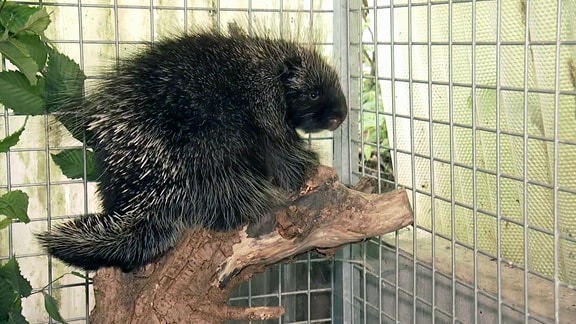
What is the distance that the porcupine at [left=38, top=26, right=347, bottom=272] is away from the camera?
1687 mm

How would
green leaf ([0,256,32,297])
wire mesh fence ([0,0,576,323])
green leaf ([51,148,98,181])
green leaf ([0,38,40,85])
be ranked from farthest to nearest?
green leaf ([51,148,98,181]), green leaf ([0,256,32,297]), green leaf ([0,38,40,85]), wire mesh fence ([0,0,576,323])

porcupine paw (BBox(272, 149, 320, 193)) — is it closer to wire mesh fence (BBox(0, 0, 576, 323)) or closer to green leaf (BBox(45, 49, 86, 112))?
wire mesh fence (BBox(0, 0, 576, 323))

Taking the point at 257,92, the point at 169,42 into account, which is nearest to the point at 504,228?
the point at 257,92

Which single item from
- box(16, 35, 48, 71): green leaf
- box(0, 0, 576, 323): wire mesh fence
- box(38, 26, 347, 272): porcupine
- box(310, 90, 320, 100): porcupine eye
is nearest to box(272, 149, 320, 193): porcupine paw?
box(38, 26, 347, 272): porcupine

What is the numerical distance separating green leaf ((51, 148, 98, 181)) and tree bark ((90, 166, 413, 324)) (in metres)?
0.41

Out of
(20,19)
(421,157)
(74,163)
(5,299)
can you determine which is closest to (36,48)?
(20,19)

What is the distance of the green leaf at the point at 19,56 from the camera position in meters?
1.75

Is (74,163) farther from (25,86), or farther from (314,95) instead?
(314,95)

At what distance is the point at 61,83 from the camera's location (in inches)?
75.7

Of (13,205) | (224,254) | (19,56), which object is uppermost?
(19,56)

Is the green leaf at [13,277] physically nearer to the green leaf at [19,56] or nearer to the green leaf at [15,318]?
the green leaf at [15,318]

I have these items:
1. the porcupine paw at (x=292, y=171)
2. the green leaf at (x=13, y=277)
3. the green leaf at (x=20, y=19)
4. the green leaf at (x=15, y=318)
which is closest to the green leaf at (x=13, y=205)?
the green leaf at (x=13, y=277)

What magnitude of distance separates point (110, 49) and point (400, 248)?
1012mm

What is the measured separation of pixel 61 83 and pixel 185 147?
1.48 feet
